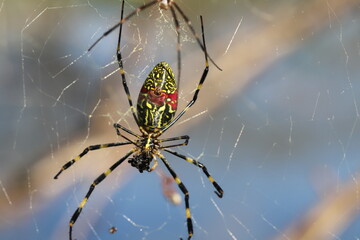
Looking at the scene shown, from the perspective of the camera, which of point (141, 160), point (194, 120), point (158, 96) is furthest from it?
point (194, 120)

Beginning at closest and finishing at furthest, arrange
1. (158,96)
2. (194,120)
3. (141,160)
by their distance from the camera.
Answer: (158,96) < (141,160) < (194,120)

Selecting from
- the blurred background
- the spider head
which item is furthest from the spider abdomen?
→ the blurred background

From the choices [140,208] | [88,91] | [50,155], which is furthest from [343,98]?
[50,155]

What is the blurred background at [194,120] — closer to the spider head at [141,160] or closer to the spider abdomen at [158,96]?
the spider head at [141,160]

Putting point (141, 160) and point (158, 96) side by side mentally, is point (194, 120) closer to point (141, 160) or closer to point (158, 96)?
point (141, 160)

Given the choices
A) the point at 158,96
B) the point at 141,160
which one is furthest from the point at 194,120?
the point at 158,96

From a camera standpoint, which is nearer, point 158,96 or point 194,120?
point 158,96
